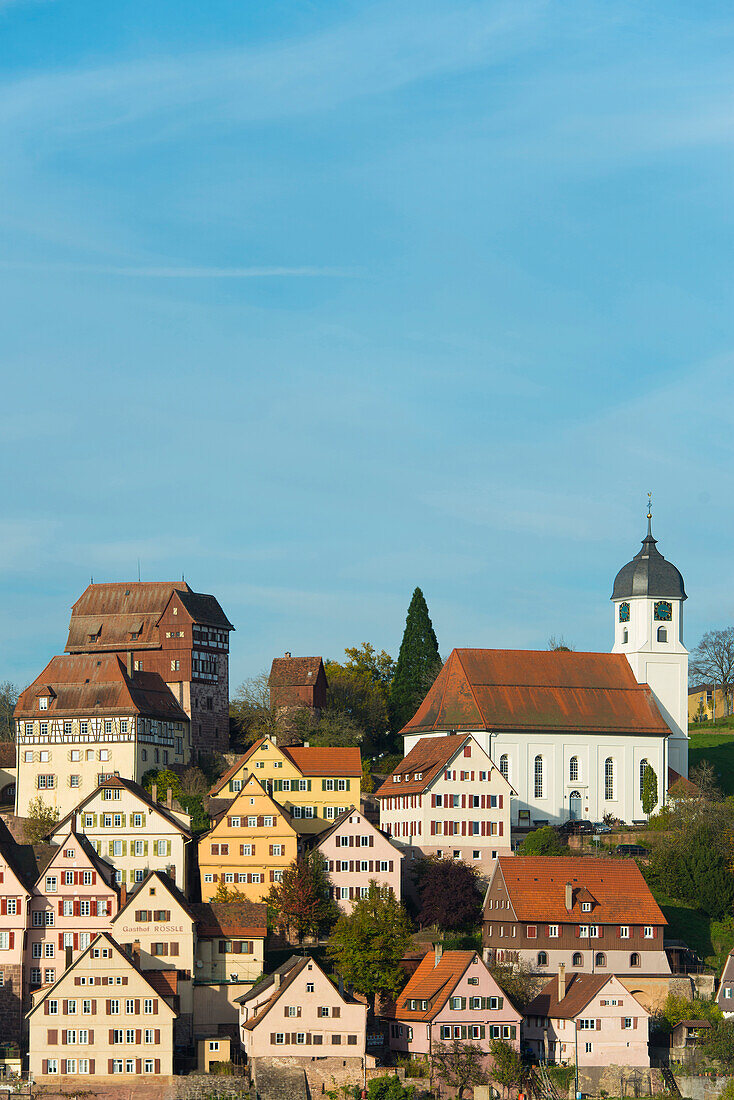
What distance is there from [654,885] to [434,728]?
1674cm

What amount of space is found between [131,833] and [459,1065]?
1992 cm

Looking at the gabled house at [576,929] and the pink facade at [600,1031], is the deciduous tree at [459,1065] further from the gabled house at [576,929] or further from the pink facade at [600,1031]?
the gabled house at [576,929]

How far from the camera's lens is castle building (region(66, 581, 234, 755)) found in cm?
10856

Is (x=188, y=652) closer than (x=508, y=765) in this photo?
No

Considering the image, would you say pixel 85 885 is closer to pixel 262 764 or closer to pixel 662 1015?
pixel 262 764

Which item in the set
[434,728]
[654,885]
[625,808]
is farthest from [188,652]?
[654,885]

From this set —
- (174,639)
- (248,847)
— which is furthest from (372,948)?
(174,639)

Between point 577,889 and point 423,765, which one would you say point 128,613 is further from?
point 577,889

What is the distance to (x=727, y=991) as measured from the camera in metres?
78.6

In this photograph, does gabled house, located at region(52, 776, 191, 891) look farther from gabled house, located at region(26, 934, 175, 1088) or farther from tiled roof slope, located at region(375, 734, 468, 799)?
gabled house, located at region(26, 934, 175, 1088)

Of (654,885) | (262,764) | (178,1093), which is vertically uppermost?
(262,764)

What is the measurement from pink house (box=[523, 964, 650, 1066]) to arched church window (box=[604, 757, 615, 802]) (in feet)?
84.9

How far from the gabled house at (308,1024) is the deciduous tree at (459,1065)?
292 cm

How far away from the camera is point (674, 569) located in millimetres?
108812
